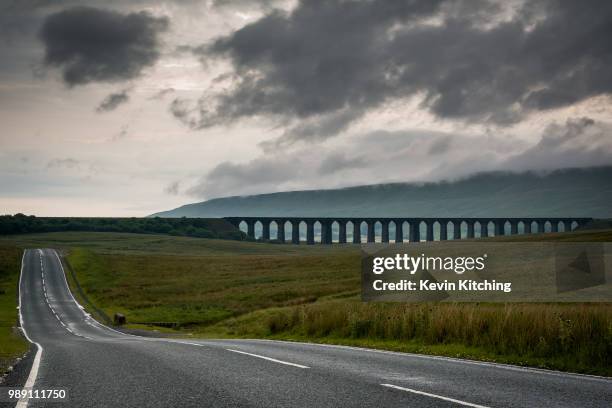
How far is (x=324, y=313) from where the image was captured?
30031mm

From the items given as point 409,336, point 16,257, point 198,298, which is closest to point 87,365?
point 409,336

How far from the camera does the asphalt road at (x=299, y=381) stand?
11180 mm

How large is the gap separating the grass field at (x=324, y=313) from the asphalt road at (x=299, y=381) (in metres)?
2.21

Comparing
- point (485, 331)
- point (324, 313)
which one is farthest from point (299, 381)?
point (324, 313)

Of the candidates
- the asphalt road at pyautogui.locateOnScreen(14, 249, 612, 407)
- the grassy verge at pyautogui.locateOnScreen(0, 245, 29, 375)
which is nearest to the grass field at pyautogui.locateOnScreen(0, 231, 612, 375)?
the asphalt road at pyautogui.locateOnScreen(14, 249, 612, 407)

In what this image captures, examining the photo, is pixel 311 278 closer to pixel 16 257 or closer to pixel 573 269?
pixel 573 269

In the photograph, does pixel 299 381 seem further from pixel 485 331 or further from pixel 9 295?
pixel 9 295

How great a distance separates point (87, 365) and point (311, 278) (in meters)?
72.5

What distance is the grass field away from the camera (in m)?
17.9

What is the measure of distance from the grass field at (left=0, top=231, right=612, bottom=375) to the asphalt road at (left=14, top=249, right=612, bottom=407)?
87.1 inches

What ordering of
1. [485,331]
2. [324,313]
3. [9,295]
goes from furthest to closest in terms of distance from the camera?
[9,295], [324,313], [485,331]

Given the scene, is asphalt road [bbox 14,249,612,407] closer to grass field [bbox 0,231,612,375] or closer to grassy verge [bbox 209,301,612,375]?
grassy verge [bbox 209,301,612,375]

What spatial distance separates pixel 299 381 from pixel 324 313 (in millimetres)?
16930

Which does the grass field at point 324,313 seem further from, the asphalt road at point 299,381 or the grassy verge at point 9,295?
the grassy verge at point 9,295
